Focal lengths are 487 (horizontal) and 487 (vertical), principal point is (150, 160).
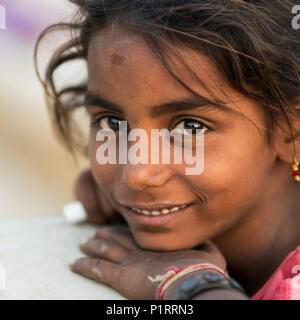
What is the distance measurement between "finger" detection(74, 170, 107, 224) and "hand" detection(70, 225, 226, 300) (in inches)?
12.6

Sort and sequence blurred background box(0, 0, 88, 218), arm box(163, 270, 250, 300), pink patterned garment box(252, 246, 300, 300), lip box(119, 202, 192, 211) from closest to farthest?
arm box(163, 270, 250, 300), pink patterned garment box(252, 246, 300, 300), lip box(119, 202, 192, 211), blurred background box(0, 0, 88, 218)

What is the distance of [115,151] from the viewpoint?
1521 millimetres

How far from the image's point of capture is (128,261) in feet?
4.95

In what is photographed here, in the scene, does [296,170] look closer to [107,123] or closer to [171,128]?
[171,128]

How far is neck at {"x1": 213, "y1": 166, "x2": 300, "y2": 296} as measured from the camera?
5.49 feet

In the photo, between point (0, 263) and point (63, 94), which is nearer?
point (0, 263)

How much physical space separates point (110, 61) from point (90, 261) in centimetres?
63

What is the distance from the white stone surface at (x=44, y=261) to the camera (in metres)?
1.38

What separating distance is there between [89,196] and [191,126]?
78 centimetres

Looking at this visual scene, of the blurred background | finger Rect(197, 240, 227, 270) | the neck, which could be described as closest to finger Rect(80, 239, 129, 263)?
finger Rect(197, 240, 227, 270)

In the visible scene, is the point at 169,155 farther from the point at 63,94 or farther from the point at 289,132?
the point at 63,94

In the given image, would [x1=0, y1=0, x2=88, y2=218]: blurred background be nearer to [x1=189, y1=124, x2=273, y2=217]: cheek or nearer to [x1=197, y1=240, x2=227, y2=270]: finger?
[x1=197, y1=240, x2=227, y2=270]: finger

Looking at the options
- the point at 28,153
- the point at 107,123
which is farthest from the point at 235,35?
the point at 28,153
